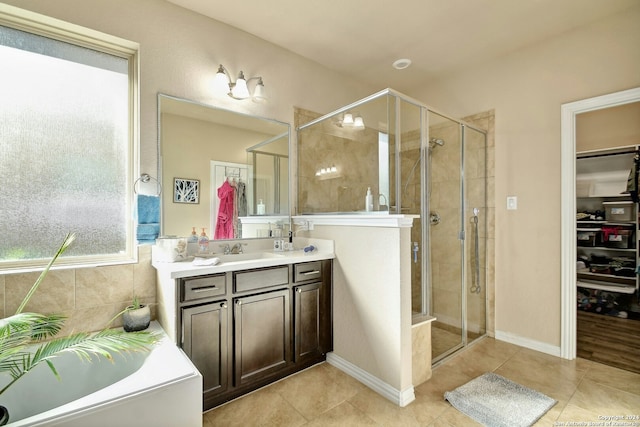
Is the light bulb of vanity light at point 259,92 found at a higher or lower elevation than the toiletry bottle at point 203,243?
higher

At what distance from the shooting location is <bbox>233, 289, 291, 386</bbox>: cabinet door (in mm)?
1905

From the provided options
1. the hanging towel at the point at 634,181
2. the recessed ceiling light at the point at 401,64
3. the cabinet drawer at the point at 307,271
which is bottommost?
the cabinet drawer at the point at 307,271

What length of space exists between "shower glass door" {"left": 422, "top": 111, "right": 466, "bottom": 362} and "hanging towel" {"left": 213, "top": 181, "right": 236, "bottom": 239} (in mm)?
1550

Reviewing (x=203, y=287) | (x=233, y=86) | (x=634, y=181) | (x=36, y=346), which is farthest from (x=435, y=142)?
(x=36, y=346)

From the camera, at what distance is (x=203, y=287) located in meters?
1.77

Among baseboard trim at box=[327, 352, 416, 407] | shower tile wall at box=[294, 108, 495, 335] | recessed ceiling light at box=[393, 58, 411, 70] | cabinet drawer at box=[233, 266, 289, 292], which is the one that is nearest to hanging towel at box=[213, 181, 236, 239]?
cabinet drawer at box=[233, 266, 289, 292]

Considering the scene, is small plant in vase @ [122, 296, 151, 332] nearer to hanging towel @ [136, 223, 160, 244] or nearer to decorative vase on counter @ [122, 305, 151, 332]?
decorative vase on counter @ [122, 305, 151, 332]

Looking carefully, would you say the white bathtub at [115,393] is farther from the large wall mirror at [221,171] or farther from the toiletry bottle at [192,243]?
the large wall mirror at [221,171]

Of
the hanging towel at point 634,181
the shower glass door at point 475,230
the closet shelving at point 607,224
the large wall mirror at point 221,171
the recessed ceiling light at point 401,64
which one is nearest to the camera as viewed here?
the large wall mirror at point 221,171

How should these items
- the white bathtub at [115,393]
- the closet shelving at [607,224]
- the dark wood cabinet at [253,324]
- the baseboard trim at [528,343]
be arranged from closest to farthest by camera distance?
1. the white bathtub at [115,393]
2. the dark wood cabinet at [253,324]
3. the baseboard trim at [528,343]
4. the closet shelving at [607,224]

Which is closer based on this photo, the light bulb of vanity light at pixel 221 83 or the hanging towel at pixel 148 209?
the hanging towel at pixel 148 209

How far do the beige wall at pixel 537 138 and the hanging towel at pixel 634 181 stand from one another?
1815 millimetres

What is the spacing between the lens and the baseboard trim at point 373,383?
188 centimetres

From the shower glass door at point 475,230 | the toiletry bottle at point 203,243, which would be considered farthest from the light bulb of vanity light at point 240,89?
the shower glass door at point 475,230
